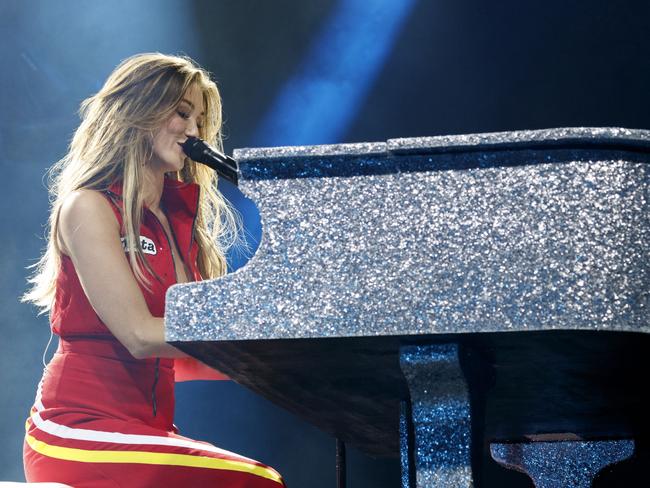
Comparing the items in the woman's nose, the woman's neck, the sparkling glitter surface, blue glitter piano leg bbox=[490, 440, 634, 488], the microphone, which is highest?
the woman's nose

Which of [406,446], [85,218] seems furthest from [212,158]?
[406,446]

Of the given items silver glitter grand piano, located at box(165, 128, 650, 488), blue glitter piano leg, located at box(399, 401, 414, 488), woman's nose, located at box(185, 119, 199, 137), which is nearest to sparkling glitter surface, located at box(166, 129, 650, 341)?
silver glitter grand piano, located at box(165, 128, 650, 488)

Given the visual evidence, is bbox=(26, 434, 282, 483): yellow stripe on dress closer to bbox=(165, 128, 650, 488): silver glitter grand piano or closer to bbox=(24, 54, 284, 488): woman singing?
bbox=(24, 54, 284, 488): woman singing

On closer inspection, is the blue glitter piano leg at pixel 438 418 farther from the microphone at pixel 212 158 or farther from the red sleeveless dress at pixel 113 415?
the microphone at pixel 212 158

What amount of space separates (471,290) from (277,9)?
235 cm

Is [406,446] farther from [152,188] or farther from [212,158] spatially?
[152,188]

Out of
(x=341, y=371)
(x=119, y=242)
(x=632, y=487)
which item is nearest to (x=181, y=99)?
(x=119, y=242)

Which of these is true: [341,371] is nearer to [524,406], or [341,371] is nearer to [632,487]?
[524,406]

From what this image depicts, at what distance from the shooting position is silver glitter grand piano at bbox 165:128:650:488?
0.89m

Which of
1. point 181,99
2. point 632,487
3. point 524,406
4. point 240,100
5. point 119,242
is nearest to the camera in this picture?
point 524,406

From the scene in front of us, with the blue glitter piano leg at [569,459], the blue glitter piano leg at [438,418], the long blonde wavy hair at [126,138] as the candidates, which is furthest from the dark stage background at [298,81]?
the blue glitter piano leg at [438,418]

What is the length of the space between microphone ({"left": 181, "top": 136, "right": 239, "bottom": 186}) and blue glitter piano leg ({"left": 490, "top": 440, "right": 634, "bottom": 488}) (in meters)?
0.80

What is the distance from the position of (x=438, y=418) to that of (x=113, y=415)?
2.09 ft

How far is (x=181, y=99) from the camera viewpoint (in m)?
1.68
